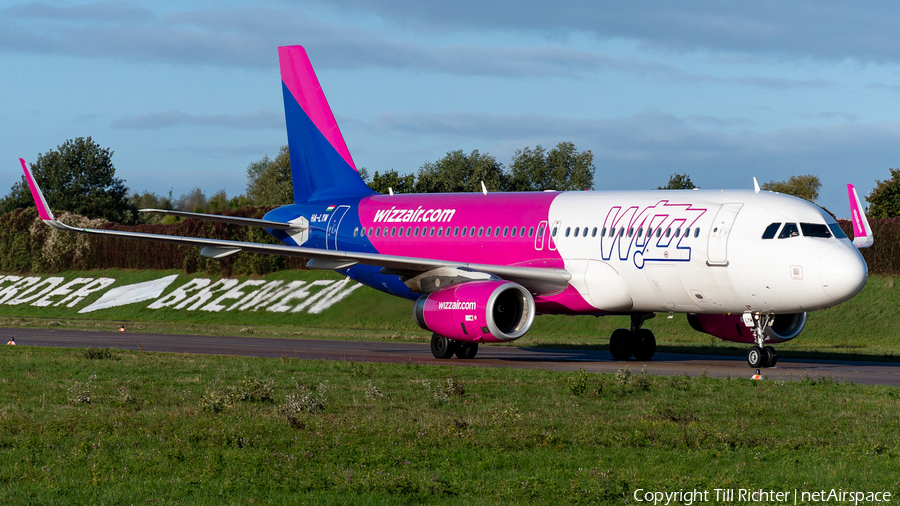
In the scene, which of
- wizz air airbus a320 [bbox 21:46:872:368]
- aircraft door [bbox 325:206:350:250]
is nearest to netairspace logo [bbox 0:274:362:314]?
aircraft door [bbox 325:206:350:250]

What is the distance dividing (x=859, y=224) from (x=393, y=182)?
159 ft

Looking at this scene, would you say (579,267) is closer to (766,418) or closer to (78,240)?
(766,418)

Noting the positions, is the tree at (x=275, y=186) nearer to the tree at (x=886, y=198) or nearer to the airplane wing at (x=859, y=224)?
the tree at (x=886, y=198)

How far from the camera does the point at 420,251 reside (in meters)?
29.6

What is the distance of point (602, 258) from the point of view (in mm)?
25172

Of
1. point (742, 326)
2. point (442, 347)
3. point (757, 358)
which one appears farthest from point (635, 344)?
point (442, 347)

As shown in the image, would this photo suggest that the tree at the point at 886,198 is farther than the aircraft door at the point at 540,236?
Yes

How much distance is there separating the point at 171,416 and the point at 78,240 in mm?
65438

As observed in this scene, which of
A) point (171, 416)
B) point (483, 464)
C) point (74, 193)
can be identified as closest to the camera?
point (483, 464)

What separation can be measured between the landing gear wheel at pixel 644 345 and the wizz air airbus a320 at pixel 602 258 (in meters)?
0.04

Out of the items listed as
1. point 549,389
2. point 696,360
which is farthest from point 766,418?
point 696,360

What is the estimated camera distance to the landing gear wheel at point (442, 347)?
26750mm

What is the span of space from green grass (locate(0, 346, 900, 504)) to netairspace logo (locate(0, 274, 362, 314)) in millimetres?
32014

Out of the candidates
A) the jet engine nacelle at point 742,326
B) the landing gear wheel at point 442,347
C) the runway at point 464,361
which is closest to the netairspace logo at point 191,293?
the runway at point 464,361
